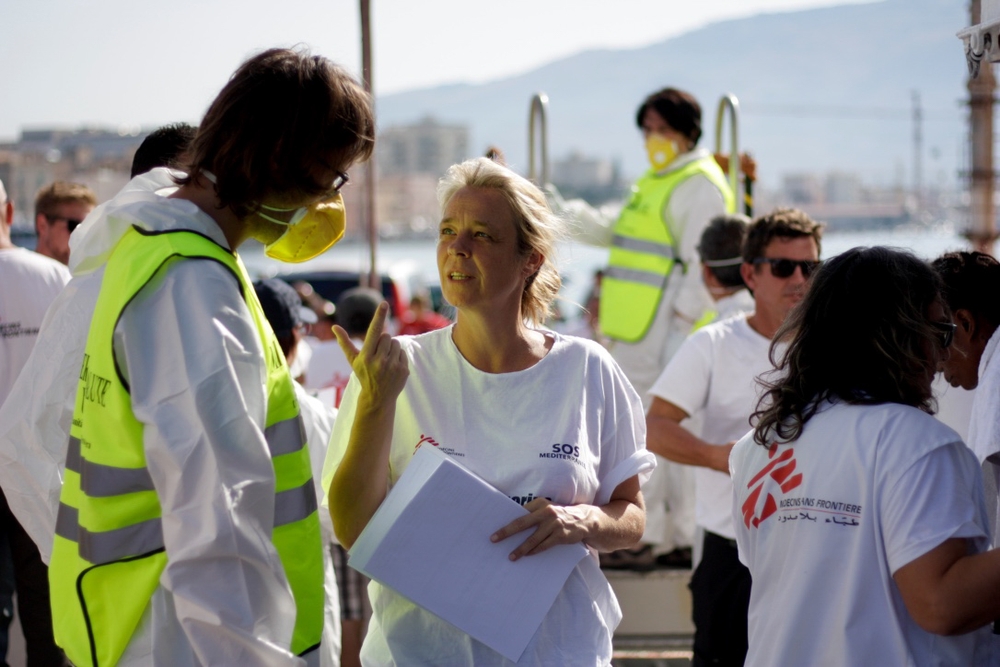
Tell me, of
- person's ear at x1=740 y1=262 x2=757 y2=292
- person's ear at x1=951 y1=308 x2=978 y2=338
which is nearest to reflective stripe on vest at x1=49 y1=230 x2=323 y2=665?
person's ear at x1=951 y1=308 x2=978 y2=338

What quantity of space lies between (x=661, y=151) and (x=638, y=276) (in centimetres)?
72

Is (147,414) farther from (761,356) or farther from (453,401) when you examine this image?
(761,356)

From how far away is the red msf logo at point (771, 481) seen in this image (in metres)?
2.45

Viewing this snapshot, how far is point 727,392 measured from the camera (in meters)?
4.13

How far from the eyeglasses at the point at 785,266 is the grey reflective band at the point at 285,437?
8.16 ft

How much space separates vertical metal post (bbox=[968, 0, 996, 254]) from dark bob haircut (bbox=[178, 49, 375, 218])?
12667 millimetres

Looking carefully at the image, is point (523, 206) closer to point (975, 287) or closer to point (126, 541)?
point (975, 287)

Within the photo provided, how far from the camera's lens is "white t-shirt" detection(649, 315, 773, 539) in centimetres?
412

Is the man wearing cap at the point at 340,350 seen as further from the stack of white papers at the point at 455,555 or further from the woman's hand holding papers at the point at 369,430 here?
the stack of white papers at the point at 455,555

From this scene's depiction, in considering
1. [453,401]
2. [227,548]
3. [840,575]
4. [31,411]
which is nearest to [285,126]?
[227,548]

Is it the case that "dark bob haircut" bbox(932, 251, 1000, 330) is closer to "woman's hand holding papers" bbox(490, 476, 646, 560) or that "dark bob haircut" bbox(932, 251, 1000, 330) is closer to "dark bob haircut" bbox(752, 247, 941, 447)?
"dark bob haircut" bbox(752, 247, 941, 447)

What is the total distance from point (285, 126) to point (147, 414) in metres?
0.59

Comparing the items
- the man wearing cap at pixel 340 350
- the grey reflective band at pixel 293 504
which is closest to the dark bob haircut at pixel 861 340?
the grey reflective band at pixel 293 504

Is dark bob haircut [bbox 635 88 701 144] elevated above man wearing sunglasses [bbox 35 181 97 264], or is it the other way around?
dark bob haircut [bbox 635 88 701 144]
